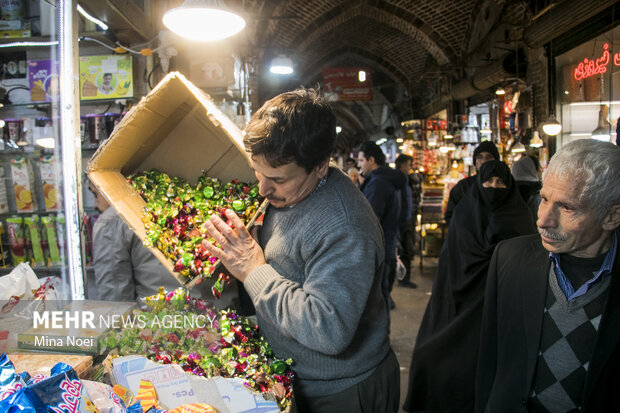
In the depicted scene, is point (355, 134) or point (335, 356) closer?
point (335, 356)

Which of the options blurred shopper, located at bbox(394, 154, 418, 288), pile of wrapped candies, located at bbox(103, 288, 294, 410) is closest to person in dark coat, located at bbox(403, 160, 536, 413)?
pile of wrapped candies, located at bbox(103, 288, 294, 410)

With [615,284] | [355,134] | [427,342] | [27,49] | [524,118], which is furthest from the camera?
[355,134]

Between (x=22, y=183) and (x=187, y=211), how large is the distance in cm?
154

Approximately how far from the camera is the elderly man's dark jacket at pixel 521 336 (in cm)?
144

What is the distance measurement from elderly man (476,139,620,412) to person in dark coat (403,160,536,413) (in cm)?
148

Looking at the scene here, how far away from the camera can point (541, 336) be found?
1643 mm

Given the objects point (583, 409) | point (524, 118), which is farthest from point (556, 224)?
point (524, 118)

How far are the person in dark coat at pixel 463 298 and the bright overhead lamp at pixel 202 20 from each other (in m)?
2.14

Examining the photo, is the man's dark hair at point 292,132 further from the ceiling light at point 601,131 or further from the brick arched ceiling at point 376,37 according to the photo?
the brick arched ceiling at point 376,37

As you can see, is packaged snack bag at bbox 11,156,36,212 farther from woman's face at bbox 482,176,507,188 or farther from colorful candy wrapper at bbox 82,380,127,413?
woman's face at bbox 482,176,507,188

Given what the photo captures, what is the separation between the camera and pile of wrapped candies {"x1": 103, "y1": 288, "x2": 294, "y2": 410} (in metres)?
1.27

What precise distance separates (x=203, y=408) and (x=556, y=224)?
1.32 metres

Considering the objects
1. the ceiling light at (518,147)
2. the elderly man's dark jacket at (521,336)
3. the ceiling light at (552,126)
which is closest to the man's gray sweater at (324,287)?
the elderly man's dark jacket at (521,336)

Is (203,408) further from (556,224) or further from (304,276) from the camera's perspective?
(556,224)
